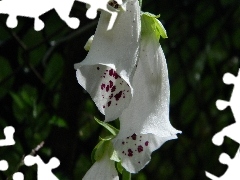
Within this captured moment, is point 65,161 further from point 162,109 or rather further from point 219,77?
point 162,109

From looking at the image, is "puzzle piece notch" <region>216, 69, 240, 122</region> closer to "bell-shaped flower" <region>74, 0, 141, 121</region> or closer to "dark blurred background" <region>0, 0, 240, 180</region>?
"bell-shaped flower" <region>74, 0, 141, 121</region>

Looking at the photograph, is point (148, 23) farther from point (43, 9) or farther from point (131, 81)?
point (43, 9)

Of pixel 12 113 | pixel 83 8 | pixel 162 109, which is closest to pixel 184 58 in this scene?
pixel 83 8

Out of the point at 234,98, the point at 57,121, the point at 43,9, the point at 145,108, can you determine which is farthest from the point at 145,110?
the point at 57,121

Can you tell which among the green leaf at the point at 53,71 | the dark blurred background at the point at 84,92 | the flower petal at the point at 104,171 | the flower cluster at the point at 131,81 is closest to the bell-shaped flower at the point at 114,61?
the flower cluster at the point at 131,81

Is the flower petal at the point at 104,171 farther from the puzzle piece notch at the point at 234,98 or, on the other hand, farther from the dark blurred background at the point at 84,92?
the dark blurred background at the point at 84,92
